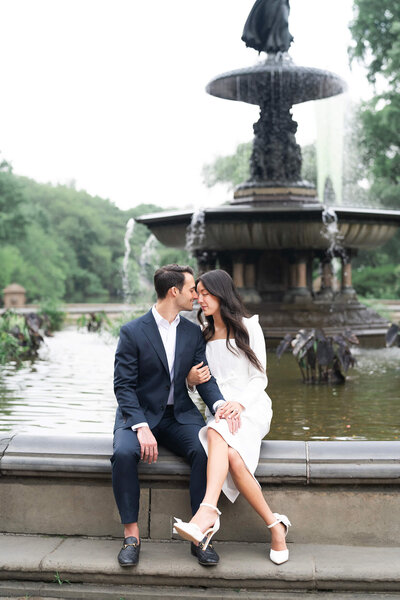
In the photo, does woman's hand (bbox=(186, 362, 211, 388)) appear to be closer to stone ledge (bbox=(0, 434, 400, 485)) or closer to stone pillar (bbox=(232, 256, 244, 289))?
stone ledge (bbox=(0, 434, 400, 485))

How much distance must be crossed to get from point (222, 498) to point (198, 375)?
61 centimetres

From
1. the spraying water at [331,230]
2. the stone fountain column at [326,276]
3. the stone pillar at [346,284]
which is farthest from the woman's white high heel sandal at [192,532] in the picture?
the stone pillar at [346,284]

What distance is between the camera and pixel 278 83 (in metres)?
12.8

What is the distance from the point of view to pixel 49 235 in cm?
5769

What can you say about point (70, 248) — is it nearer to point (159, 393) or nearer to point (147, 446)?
point (159, 393)

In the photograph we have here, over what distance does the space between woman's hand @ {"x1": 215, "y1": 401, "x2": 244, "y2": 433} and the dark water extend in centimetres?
121

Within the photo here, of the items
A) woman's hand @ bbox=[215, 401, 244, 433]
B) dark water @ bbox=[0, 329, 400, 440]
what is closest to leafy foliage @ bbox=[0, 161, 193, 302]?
dark water @ bbox=[0, 329, 400, 440]

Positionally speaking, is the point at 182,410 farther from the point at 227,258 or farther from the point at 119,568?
the point at 227,258

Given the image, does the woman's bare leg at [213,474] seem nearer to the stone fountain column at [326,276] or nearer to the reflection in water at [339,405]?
the reflection in water at [339,405]

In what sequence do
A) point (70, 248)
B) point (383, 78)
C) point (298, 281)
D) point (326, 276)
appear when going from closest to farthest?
point (298, 281) → point (326, 276) → point (383, 78) → point (70, 248)

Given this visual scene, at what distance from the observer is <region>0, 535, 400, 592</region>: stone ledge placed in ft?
10.8

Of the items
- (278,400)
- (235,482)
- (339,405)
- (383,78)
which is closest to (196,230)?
(278,400)

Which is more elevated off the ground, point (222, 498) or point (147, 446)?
point (147, 446)

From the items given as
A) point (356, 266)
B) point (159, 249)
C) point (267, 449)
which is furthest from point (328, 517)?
point (159, 249)
